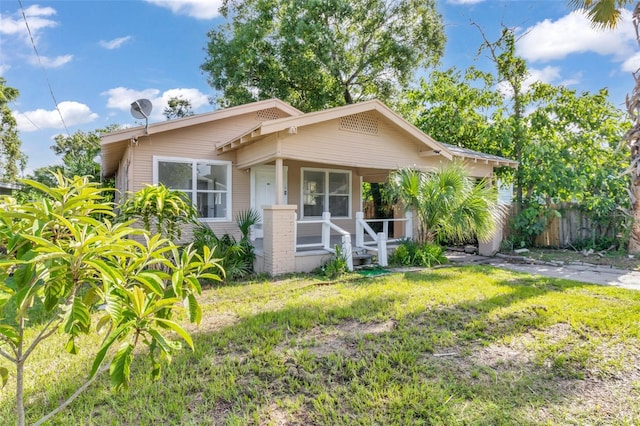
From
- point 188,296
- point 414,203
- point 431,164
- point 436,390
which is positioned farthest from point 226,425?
point 431,164

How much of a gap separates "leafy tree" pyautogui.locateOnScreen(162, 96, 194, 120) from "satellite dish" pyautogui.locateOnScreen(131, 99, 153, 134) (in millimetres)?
22994

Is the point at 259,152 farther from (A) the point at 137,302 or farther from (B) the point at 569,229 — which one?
(B) the point at 569,229

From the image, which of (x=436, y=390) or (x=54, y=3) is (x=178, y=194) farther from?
(x=54, y=3)

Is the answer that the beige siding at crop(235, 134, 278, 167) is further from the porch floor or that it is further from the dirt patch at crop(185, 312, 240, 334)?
the dirt patch at crop(185, 312, 240, 334)

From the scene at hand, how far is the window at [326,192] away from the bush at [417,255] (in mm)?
3578

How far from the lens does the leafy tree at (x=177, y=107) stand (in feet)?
95.0

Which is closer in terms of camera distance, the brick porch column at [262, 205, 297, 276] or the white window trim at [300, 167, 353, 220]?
the brick porch column at [262, 205, 297, 276]

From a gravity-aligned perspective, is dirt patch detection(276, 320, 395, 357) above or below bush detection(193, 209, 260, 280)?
below

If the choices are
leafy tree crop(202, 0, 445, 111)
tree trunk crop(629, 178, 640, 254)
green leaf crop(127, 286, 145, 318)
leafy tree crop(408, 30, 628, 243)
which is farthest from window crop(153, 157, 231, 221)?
tree trunk crop(629, 178, 640, 254)

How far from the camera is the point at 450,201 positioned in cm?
822

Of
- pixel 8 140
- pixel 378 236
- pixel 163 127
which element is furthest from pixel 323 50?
pixel 8 140

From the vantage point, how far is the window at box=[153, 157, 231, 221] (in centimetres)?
907

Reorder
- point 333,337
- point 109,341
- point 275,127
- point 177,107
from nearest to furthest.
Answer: point 109,341, point 333,337, point 275,127, point 177,107

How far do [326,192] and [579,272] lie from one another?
7267 millimetres
